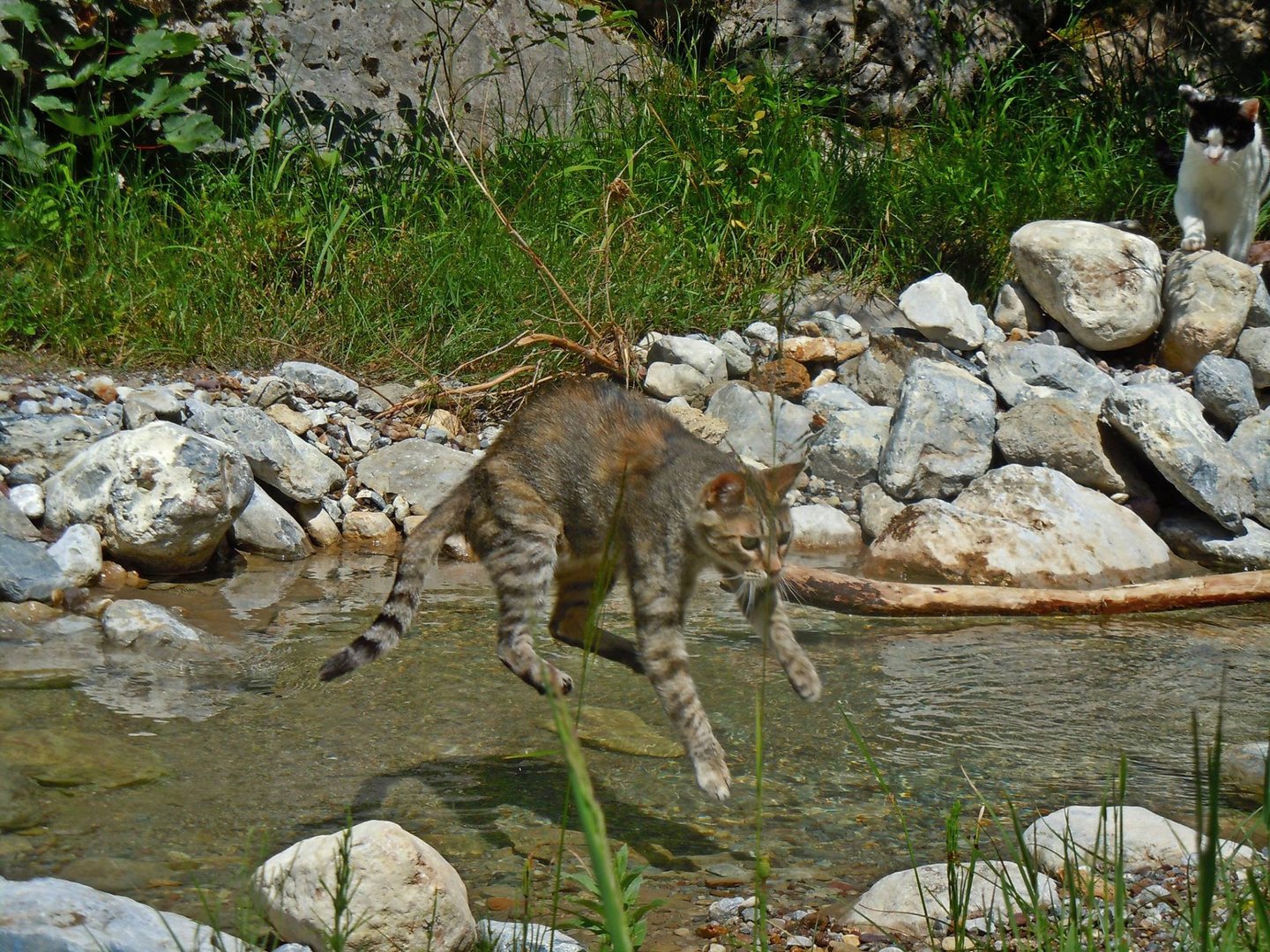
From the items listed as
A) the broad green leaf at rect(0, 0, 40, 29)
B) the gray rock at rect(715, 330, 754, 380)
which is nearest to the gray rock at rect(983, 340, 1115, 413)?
the gray rock at rect(715, 330, 754, 380)

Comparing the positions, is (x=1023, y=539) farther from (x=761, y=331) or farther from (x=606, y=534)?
(x=606, y=534)

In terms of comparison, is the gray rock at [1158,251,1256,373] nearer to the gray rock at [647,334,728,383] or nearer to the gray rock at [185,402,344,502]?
the gray rock at [647,334,728,383]

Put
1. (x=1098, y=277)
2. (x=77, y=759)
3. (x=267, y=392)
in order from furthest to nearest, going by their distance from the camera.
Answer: (x=1098, y=277) < (x=267, y=392) < (x=77, y=759)

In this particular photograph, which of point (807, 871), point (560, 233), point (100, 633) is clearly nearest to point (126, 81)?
point (560, 233)

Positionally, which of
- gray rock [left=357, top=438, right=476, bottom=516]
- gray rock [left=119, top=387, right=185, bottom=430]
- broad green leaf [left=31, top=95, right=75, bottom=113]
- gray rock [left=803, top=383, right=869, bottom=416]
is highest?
broad green leaf [left=31, top=95, right=75, bottom=113]

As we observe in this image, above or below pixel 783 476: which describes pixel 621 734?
below

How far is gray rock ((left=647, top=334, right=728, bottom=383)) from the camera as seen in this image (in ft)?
26.0

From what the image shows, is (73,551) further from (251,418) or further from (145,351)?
(145,351)

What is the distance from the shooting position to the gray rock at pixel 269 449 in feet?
21.9

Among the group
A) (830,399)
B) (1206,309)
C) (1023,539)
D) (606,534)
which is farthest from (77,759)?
(1206,309)

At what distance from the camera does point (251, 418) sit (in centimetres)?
679

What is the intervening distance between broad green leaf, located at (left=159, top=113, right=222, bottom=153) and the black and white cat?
6.30m

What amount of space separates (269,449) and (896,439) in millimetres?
3319

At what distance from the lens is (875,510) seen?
7098 mm
